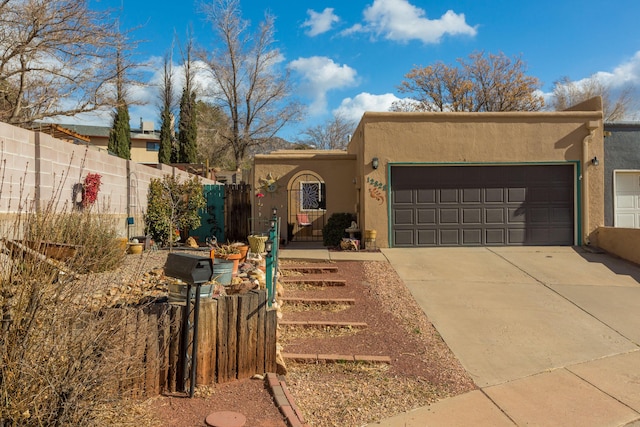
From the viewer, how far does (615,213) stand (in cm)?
1145

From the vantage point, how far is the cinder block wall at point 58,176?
20.4ft

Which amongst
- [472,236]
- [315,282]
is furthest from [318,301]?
[472,236]

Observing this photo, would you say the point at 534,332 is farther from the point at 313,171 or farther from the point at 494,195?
the point at 313,171

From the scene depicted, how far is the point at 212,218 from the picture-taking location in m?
13.6

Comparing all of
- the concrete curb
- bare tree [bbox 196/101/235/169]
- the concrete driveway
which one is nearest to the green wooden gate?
the concrete driveway

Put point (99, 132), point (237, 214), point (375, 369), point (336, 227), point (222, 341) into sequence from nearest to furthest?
1. point (222, 341)
2. point (375, 369)
3. point (336, 227)
4. point (237, 214)
5. point (99, 132)

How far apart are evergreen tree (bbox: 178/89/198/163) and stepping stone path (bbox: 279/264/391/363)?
22405 mm

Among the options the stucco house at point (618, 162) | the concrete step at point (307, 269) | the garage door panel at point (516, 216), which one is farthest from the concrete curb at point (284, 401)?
the stucco house at point (618, 162)

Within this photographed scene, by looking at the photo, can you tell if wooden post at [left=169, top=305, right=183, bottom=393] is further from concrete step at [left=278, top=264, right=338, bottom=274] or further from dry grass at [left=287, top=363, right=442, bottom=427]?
concrete step at [left=278, top=264, right=338, bottom=274]

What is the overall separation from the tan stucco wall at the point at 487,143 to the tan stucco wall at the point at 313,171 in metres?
1.56

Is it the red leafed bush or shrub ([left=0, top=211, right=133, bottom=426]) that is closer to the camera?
shrub ([left=0, top=211, right=133, bottom=426])

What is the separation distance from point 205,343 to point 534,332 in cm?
428

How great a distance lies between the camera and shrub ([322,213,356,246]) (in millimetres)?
11758

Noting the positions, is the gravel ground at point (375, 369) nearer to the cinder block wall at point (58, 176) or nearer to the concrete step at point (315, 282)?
the concrete step at point (315, 282)
